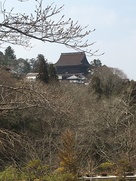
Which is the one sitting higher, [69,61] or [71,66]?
[69,61]

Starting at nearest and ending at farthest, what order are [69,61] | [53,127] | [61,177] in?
[61,177], [53,127], [69,61]

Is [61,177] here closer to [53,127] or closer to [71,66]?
[53,127]

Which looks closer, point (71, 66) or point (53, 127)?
point (53, 127)

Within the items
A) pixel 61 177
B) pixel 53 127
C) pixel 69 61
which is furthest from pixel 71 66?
pixel 61 177

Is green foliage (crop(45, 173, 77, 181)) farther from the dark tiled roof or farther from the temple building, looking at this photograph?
the dark tiled roof

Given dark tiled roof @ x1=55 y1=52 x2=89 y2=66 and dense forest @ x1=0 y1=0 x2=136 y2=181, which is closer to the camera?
dense forest @ x1=0 y1=0 x2=136 y2=181

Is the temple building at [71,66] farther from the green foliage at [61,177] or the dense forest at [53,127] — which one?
the green foliage at [61,177]

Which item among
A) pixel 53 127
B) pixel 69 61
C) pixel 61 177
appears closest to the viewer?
pixel 61 177

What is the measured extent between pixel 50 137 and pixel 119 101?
210 inches

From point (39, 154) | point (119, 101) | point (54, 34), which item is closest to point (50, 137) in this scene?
point (39, 154)

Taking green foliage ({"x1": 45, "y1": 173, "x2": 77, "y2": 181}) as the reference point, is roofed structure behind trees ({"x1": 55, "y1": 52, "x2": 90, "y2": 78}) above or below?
above

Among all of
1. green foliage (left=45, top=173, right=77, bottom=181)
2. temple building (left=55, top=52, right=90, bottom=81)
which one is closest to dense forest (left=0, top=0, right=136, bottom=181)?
green foliage (left=45, top=173, right=77, bottom=181)

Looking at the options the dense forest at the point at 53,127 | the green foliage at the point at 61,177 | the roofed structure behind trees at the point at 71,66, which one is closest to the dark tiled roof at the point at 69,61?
the roofed structure behind trees at the point at 71,66

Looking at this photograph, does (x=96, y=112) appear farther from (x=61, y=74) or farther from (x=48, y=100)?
(x=61, y=74)
